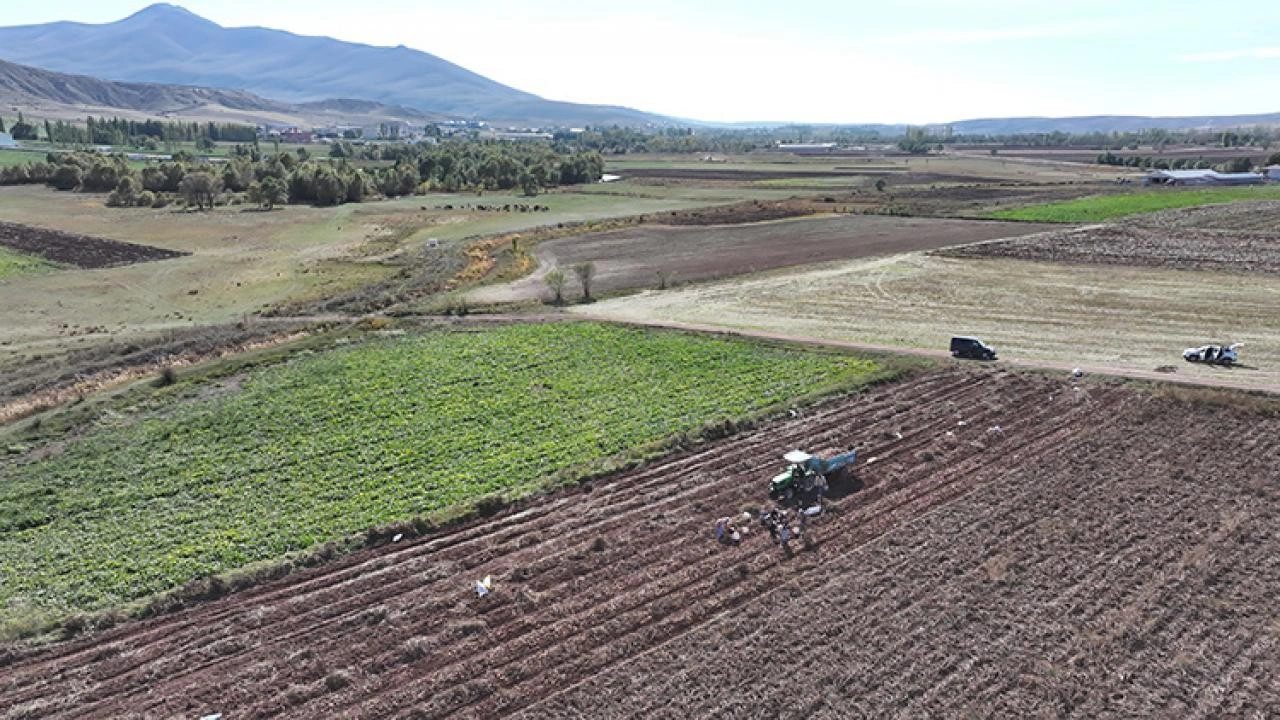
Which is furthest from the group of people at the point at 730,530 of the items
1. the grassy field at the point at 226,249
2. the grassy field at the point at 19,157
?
the grassy field at the point at 19,157

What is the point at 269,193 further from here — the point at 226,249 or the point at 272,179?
the point at 226,249

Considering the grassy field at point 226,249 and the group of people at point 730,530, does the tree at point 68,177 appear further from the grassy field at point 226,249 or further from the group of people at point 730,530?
the group of people at point 730,530

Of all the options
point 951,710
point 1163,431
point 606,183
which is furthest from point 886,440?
point 606,183

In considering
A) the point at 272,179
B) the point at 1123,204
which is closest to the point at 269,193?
the point at 272,179

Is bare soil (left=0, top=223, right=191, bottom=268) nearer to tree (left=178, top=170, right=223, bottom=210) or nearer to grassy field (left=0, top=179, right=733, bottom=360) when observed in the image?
grassy field (left=0, top=179, right=733, bottom=360)

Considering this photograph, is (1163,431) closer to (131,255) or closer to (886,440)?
(886,440)

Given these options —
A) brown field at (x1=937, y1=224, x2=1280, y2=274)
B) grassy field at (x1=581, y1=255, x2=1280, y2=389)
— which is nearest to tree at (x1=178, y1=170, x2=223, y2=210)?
grassy field at (x1=581, y1=255, x2=1280, y2=389)
